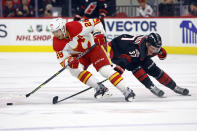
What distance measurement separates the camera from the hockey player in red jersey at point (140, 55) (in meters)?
5.88

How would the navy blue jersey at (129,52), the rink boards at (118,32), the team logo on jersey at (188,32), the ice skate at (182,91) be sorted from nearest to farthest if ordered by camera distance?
the navy blue jersey at (129,52) < the ice skate at (182,91) < the team logo on jersey at (188,32) < the rink boards at (118,32)

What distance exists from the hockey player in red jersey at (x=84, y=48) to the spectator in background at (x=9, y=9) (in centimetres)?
721

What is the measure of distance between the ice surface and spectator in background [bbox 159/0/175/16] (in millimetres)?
3878

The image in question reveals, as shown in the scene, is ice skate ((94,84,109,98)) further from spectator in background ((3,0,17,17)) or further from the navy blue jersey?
spectator in background ((3,0,17,17))

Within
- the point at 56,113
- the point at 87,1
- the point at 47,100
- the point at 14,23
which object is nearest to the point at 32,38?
the point at 14,23

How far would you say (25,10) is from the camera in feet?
42.3

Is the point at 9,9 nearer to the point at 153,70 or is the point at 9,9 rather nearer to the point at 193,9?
the point at 193,9

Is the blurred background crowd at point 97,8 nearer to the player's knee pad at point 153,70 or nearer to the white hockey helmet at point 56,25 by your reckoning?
the player's knee pad at point 153,70

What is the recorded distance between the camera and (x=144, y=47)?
5.89m

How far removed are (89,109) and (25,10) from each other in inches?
309

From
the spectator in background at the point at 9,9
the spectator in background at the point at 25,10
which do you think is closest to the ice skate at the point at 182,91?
the spectator in background at the point at 25,10

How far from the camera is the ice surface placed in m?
4.48

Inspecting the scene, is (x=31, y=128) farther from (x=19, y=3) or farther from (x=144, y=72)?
(x=19, y=3)

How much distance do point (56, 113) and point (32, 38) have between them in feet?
25.1
